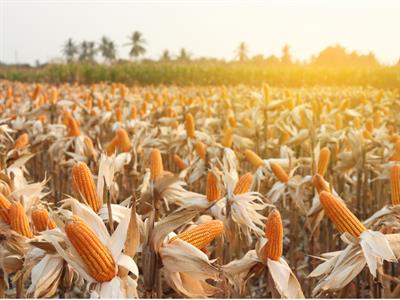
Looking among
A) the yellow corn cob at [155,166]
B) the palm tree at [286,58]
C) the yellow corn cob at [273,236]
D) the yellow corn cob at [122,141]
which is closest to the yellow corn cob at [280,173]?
the yellow corn cob at [155,166]

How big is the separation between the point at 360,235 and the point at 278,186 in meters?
2.25

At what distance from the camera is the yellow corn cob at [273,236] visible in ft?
6.97

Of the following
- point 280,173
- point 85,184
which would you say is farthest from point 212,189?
point 280,173

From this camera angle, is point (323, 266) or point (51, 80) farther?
point (51, 80)

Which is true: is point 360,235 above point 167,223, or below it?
below

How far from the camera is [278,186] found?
4.62 m

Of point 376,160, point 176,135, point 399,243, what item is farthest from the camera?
point 176,135

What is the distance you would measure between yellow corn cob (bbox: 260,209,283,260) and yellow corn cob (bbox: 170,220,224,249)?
7.6 inches

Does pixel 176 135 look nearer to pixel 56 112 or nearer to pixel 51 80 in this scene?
pixel 56 112

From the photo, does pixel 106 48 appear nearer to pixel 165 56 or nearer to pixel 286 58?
pixel 165 56

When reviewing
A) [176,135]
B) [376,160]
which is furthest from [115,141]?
[376,160]

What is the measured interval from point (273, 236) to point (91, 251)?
732 millimetres

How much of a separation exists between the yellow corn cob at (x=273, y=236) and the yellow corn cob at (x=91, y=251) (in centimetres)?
62

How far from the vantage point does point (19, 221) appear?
7.93ft
